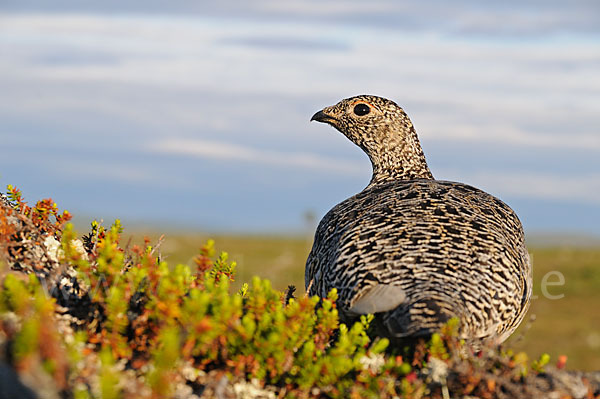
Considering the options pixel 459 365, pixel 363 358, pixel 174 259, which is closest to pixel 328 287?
pixel 363 358

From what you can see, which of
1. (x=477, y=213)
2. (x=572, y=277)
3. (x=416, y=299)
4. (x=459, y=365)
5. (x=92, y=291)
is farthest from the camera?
→ (x=572, y=277)

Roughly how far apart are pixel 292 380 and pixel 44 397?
81.3 inches

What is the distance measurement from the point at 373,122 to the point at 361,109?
0.32 meters

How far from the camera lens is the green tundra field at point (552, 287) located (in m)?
Result: 62.7

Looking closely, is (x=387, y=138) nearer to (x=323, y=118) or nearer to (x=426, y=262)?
(x=323, y=118)

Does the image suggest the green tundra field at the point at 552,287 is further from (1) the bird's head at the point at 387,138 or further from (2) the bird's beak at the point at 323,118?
(1) the bird's head at the point at 387,138

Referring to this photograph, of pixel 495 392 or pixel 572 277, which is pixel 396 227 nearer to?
pixel 495 392

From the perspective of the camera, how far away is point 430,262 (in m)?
7.28

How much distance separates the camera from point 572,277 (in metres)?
105

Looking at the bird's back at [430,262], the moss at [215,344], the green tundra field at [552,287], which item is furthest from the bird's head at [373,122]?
the green tundra field at [552,287]

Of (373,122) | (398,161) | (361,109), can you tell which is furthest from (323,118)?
(398,161)

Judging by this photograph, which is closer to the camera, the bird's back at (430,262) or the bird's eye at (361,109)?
the bird's back at (430,262)

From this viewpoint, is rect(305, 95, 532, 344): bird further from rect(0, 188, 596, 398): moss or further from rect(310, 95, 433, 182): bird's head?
rect(310, 95, 433, 182): bird's head

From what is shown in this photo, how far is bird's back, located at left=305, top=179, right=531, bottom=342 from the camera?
675 centimetres
